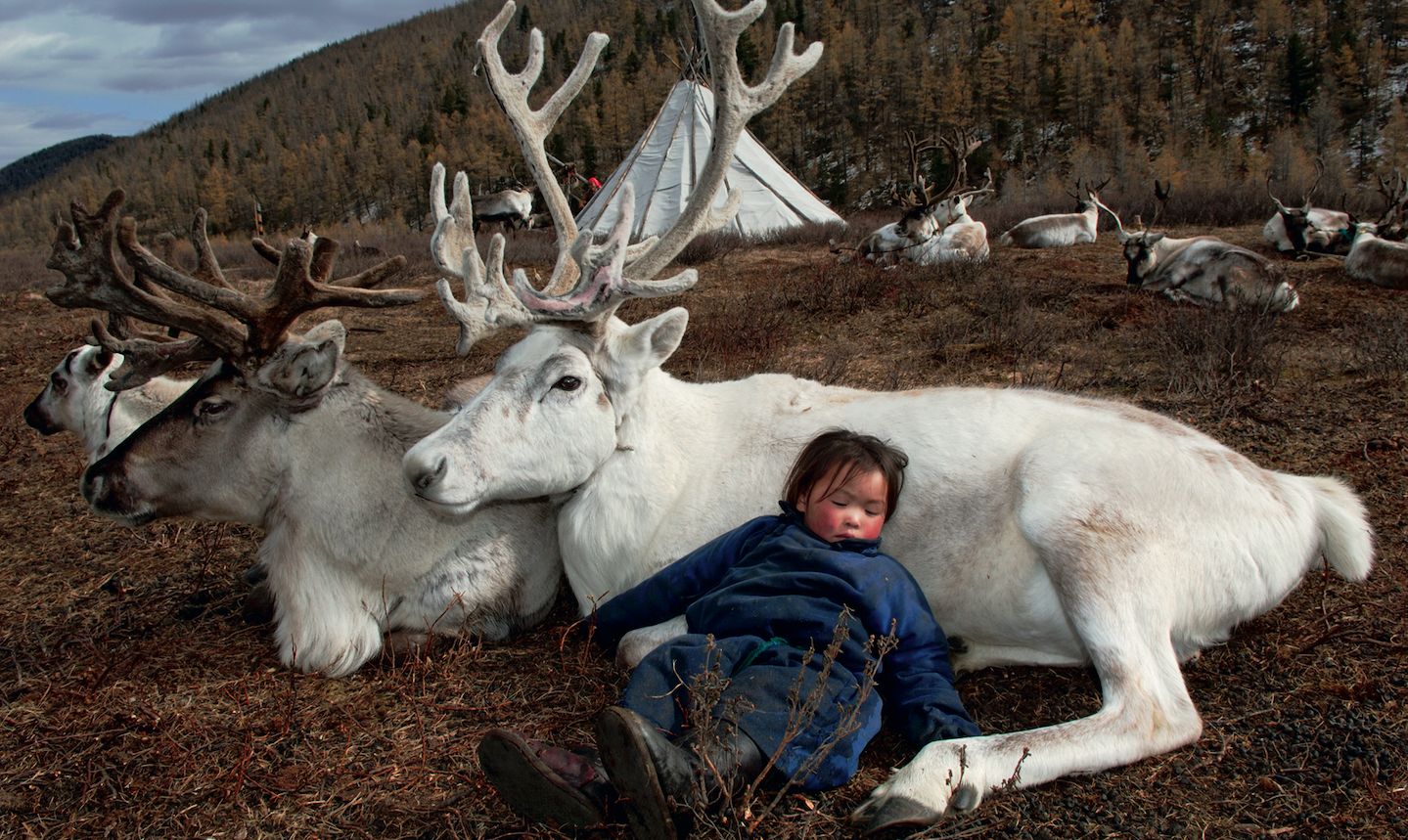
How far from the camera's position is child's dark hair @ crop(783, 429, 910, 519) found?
2617mm

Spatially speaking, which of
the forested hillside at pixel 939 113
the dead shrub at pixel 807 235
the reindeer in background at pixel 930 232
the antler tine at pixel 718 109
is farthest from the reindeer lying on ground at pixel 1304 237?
the forested hillside at pixel 939 113

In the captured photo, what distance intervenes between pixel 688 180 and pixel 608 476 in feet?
51.2

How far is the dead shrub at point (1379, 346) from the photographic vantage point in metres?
5.25

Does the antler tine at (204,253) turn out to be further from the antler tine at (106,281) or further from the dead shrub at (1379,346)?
the dead shrub at (1379,346)

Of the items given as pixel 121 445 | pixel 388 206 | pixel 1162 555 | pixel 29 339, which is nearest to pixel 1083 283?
pixel 1162 555

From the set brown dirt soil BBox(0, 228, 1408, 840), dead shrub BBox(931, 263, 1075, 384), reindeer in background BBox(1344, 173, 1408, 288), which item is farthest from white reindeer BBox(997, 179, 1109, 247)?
brown dirt soil BBox(0, 228, 1408, 840)

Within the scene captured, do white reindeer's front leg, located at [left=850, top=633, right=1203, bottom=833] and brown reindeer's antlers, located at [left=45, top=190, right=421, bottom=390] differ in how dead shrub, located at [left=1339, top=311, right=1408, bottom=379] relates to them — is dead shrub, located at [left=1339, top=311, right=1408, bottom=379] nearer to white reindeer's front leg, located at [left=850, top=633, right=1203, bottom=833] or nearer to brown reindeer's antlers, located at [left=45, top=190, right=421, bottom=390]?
white reindeer's front leg, located at [left=850, top=633, right=1203, bottom=833]

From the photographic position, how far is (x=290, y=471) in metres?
3.09

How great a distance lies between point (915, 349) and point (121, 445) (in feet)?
19.5

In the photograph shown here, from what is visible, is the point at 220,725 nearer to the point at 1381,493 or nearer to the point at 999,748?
the point at 999,748

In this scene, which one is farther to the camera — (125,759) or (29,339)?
(29,339)

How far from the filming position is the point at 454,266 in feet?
11.2

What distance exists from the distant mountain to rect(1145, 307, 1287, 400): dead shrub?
455ft

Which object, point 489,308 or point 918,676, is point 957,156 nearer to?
point 489,308
